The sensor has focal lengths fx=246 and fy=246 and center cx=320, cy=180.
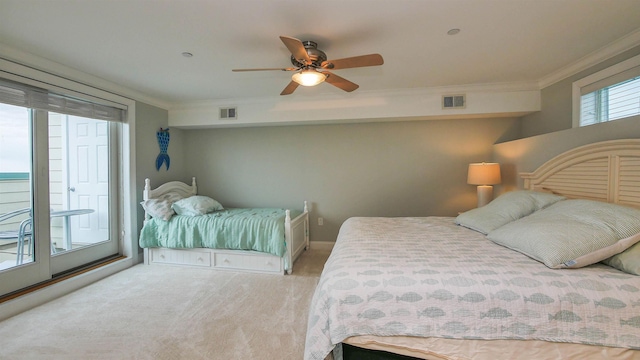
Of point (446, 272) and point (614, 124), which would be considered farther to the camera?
point (614, 124)

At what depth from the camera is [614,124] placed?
6.47 feet

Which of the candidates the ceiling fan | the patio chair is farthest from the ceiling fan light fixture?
the patio chair

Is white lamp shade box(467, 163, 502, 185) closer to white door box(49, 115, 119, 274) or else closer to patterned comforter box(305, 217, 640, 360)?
patterned comforter box(305, 217, 640, 360)

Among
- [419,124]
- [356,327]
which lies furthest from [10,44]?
[419,124]

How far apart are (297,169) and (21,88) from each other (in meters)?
3.04

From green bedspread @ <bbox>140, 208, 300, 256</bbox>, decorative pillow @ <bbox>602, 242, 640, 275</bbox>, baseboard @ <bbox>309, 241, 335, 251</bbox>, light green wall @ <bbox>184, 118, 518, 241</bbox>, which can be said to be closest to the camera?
decorative pillow @ <bbox>602, 242, 640, 275</bbox>

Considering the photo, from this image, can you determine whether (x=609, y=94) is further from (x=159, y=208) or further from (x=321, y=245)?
(x=159, y=208)

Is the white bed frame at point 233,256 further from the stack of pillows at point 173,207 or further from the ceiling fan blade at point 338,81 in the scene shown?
the ceiling fan blade at point 338,81

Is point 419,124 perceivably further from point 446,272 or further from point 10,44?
point 10,44

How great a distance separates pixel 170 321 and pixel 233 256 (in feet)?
3.60

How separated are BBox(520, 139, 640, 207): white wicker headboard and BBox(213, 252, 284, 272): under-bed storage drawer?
10.0 ft

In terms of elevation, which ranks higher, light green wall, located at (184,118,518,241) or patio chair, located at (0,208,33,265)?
light green wall, located at (184,118,518,241)

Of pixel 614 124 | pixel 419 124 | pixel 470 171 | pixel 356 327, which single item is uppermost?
pixel 419 124

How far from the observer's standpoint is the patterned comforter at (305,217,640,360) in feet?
3.88
